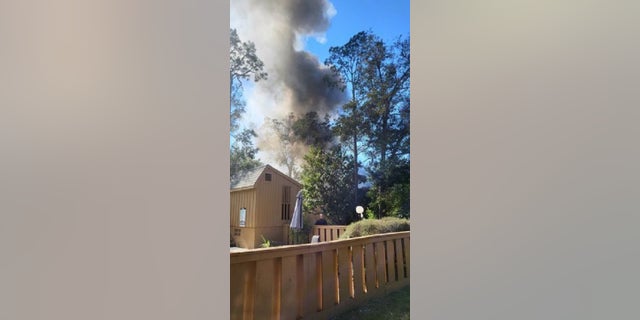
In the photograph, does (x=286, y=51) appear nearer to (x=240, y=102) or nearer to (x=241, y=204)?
(x=240, y=102)

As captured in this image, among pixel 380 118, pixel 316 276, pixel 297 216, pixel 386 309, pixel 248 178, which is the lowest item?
pixel 386 309

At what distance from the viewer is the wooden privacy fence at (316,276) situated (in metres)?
2.23

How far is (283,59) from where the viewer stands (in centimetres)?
240

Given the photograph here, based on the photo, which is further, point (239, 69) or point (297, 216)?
point (297, 216)

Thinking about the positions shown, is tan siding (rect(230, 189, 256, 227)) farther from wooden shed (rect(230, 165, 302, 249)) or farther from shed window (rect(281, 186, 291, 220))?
shed window (rect(281, 186, 291, 220))

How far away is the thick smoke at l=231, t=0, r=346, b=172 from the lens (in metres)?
2.29

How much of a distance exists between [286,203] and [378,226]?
74 centimetres

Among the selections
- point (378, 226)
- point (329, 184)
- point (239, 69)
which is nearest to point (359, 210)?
point (378, 226)

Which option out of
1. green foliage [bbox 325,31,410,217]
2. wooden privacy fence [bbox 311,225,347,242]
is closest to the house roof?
wooden privacy fence [bbox 311,225,347,242]

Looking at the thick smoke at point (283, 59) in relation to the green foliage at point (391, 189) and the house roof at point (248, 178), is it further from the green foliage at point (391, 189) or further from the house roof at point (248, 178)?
the green foliage at point (391, 189)
